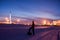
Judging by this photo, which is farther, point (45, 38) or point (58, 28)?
point (58, 28)

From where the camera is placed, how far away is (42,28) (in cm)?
661

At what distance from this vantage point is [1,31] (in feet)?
17.0

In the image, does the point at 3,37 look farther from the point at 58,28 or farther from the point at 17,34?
the point at 58,28

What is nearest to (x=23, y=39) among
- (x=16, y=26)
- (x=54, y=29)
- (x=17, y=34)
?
(x=17, y=34)

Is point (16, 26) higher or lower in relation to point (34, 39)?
higher

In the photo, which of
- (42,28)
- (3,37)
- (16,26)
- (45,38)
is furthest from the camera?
(42,28)

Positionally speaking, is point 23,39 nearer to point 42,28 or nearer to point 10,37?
point 10,37

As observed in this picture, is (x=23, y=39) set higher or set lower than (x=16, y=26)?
lower

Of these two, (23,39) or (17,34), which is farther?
(17,34)

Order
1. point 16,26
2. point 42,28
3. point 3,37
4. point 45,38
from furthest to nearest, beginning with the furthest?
point 42,28 → point 16,26 → point 45,38 → point 3,37

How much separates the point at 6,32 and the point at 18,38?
656 millimetres

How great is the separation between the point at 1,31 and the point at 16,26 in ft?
3.22

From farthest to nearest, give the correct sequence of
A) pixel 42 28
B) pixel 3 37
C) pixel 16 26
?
pixel 42 28, pixel 16 26, pixel 3 37

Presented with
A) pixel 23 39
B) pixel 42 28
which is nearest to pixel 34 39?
pixel 23 39
